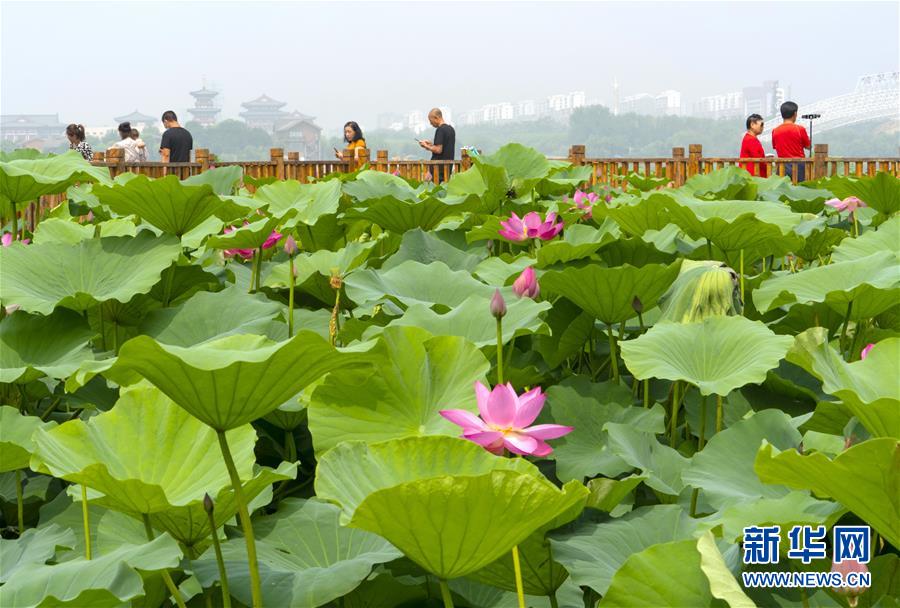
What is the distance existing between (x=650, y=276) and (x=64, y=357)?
760 mm

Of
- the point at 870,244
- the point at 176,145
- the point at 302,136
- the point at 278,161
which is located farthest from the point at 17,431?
the point at 302,136

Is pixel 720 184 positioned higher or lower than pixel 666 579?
higher

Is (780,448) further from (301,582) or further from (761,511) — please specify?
(301,582)

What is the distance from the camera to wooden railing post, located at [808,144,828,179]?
10.9m

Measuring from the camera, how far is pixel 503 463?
0.75m

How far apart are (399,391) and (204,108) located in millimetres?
141974

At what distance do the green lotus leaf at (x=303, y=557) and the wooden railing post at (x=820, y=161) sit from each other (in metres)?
10.8

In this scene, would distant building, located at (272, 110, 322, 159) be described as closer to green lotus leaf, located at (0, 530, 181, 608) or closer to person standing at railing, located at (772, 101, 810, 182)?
person standing at railing, located at (772, 101, 810, 182)

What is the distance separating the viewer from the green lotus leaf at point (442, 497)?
64 cm

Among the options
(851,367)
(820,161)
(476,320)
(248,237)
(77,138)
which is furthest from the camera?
(820,161)

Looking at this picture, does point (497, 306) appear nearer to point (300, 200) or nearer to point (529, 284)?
point (529, 284)

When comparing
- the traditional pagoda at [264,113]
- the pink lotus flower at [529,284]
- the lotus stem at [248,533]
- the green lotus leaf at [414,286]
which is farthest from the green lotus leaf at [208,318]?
the traditional pagoda at [264,113]

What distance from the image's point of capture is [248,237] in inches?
64.8

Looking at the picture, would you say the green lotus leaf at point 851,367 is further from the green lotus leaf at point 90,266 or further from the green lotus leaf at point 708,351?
the green lotus leaf at point 90,266
